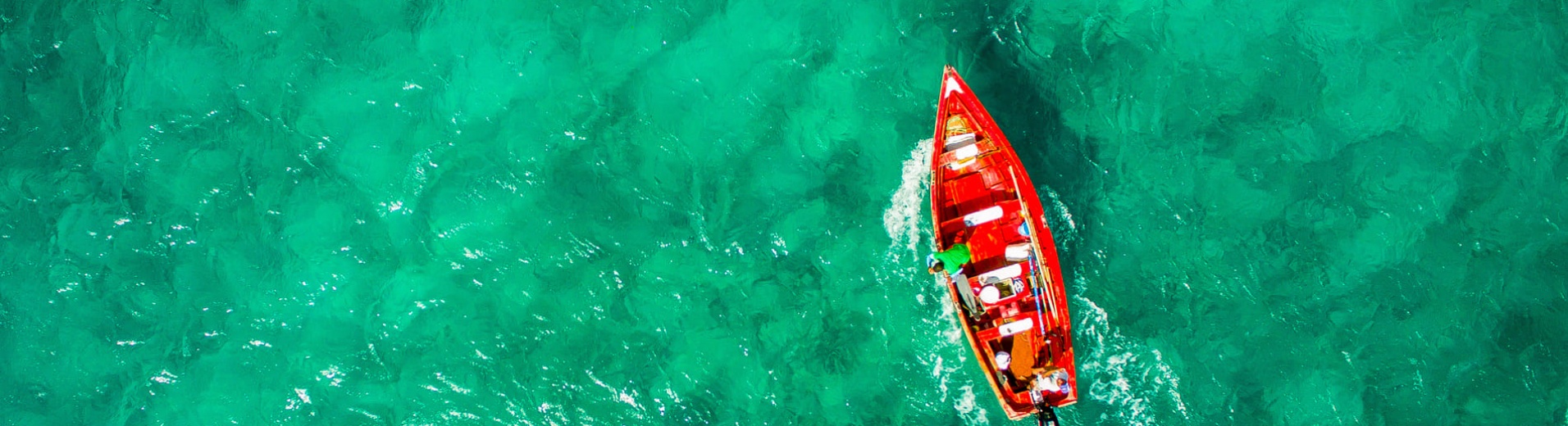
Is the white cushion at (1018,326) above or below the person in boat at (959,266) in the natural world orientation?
below

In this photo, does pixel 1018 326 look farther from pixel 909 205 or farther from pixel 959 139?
pixel 959 139

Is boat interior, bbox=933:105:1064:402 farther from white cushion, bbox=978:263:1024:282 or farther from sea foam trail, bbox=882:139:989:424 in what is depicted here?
sea foam trail, bbox=882:139:989:424

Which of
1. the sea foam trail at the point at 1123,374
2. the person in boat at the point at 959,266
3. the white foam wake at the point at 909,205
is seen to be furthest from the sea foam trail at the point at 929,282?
the sea foam trail at the point at 1123,374

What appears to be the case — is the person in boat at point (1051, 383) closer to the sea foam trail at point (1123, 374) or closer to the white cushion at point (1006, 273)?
the sea foam trail at point (1123, 374)

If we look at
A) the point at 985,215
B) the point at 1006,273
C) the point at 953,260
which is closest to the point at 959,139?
the point at 985,215

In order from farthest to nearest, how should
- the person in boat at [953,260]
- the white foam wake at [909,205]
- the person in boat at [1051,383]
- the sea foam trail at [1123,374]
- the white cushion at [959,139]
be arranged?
the white foam wake at [909,205] < the sea foam trail at [1123,374] < the person in boat at [1051,383] < the white cushion at [959,139] < the person in boat at [953,260]
